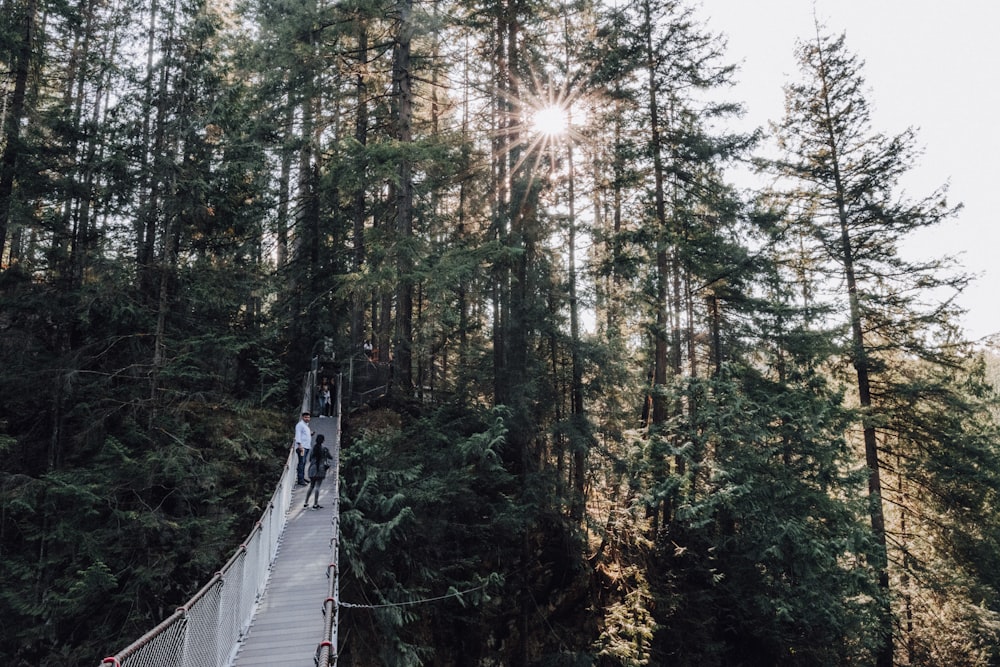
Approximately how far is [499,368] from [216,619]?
27.0ft

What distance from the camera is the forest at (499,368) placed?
9500mm

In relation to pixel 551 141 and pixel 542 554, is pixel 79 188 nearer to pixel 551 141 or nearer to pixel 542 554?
pixel 551 141

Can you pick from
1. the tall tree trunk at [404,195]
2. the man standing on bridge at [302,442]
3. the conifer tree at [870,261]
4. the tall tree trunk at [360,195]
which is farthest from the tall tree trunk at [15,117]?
the conifer tree at [870,261]

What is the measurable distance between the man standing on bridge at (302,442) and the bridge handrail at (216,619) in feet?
6.16

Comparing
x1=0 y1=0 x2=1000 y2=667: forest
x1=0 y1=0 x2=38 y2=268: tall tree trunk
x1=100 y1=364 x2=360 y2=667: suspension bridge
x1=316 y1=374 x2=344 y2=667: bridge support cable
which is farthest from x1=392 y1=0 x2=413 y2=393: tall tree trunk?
x1=0 y1=0 x2=38 y2=268: tall tree trunk

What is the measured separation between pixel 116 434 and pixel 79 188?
17.5 feet

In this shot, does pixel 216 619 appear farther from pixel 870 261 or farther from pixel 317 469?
pixel 870 261

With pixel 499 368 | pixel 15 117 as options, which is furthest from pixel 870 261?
pixel 15 117

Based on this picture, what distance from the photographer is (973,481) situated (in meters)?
12.4

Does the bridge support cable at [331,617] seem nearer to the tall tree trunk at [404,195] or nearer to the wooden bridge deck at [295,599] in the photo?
the wooden bridge deck at [295,599]

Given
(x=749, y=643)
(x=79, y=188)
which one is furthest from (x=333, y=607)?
(x=749, y=643)

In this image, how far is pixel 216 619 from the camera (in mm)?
5633

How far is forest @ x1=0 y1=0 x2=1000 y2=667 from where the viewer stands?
950cm

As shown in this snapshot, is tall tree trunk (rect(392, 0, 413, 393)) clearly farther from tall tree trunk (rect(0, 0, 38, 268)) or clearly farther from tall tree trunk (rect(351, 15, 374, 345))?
tall tree trunk (rect(0, 0, 38, 268))
